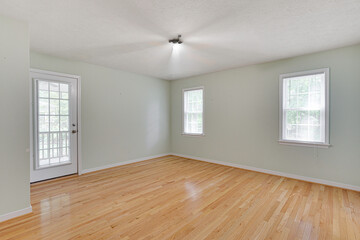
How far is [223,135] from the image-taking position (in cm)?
482

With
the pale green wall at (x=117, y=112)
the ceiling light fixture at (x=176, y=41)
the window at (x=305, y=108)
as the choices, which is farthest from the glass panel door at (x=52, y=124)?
the window at (x=305, y=108)

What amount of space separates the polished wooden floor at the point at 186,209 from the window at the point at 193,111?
187cm

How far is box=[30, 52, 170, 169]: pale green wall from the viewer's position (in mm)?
4070

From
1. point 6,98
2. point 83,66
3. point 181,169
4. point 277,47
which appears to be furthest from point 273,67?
point 6,98

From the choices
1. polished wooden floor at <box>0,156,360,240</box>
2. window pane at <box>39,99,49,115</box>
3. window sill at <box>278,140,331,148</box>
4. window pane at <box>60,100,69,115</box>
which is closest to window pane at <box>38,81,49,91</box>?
window pane at <box>39,99,49,115</box>

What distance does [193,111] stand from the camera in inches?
219

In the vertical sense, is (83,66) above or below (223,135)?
above

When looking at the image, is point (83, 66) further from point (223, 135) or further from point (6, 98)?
point (223, 135)

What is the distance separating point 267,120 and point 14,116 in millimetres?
4476

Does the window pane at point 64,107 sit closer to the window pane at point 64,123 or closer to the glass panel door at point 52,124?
the glass panel door at point 52,124

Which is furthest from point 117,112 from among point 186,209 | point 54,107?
point 186,209

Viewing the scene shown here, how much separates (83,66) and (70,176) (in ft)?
7.99

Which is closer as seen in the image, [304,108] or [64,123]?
[304,108]

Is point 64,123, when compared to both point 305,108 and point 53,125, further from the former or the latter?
point 305,108
